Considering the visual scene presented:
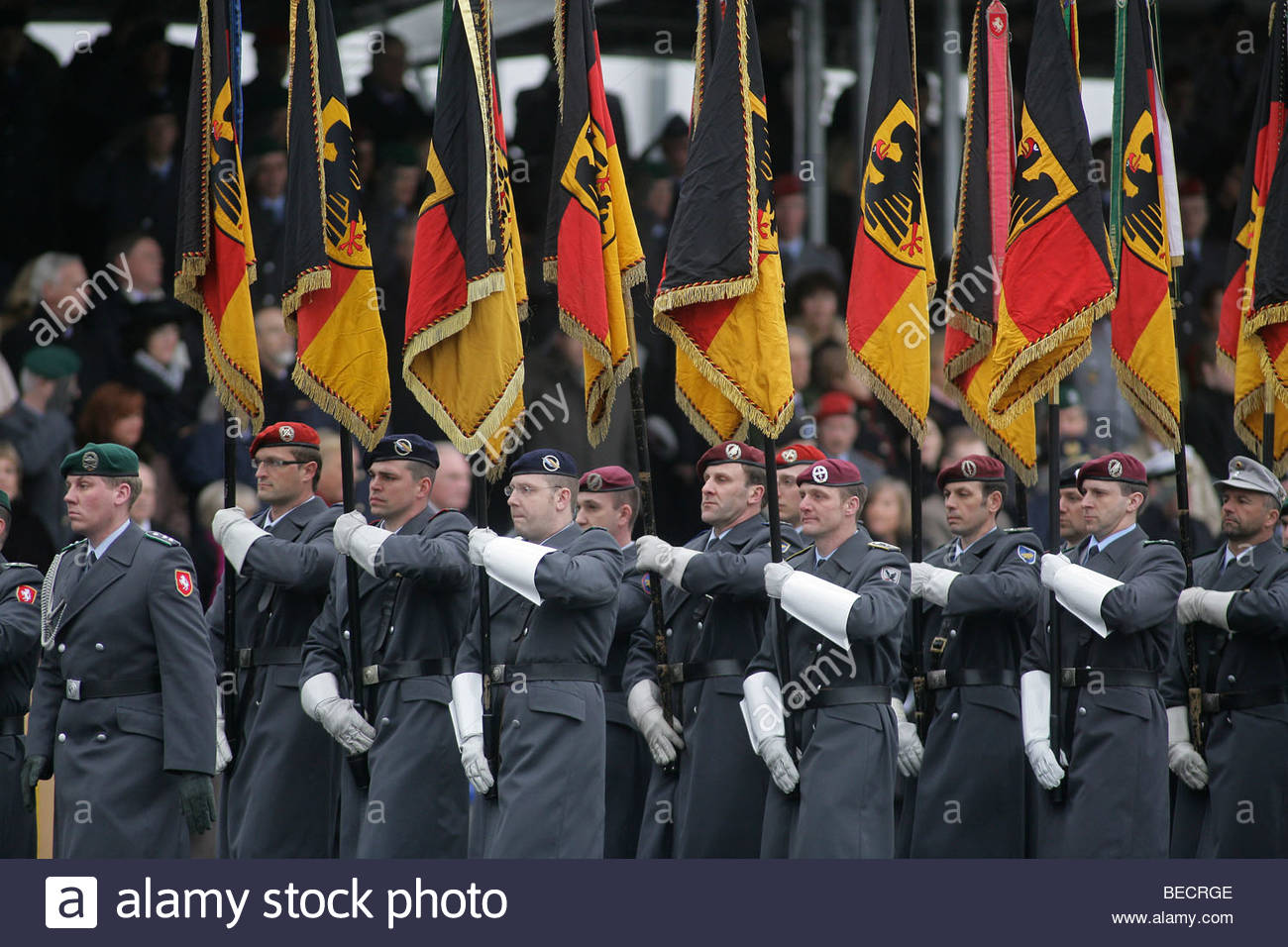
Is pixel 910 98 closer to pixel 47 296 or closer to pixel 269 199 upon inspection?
pixel 269 199

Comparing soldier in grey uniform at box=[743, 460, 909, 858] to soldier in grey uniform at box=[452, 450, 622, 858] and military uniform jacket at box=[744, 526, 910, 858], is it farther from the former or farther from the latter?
soldier in grey uniform at box=[452, 450, 622, 858]

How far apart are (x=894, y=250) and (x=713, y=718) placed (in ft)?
7.93

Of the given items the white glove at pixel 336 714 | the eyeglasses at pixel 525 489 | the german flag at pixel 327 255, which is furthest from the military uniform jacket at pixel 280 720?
the eyeglasses at pixel 525 489

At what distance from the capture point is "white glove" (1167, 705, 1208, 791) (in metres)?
9.00

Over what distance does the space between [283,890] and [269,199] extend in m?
6.40

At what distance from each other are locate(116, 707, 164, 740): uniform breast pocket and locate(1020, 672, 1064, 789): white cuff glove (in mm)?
3826

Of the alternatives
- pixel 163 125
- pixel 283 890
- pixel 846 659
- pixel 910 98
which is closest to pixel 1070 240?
pixel 910 98

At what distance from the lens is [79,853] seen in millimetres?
7410

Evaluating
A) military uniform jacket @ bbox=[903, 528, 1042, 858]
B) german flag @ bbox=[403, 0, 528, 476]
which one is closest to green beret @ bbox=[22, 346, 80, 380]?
german flag @ bbox=[403, 0, 528, 476]

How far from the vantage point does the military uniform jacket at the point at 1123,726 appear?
828cm

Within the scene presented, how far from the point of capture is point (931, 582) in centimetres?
879

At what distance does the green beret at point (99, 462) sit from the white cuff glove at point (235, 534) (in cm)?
81

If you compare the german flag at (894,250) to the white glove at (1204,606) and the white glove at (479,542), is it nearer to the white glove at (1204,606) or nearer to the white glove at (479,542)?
the white glove at (1204,606)

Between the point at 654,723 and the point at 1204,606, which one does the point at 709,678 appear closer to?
the point at 654,723
